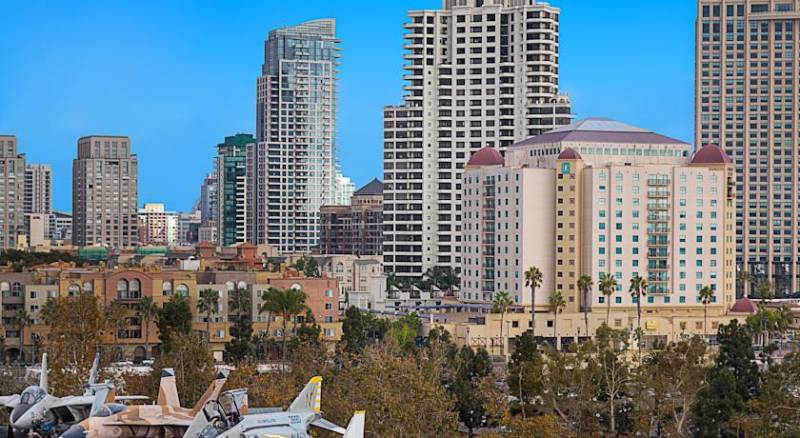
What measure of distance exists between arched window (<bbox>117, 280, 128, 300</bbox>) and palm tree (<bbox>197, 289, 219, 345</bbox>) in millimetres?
6400

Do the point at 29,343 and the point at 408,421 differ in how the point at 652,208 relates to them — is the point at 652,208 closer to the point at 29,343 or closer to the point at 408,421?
the point at 29,343

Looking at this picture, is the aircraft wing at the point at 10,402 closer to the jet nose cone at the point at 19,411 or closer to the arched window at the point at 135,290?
the jet nose cone at the point at 19,411

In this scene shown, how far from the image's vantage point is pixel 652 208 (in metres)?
148

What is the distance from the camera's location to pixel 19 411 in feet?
178

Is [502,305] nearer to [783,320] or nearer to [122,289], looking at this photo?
[783,320]

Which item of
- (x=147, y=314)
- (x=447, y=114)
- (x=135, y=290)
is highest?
(x=447, y=114)

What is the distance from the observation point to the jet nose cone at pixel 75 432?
160 feet

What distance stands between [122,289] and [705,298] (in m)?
55.8

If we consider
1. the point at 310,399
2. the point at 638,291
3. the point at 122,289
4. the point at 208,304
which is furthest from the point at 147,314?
the point at 310,399

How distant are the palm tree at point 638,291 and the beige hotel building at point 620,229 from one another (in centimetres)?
110

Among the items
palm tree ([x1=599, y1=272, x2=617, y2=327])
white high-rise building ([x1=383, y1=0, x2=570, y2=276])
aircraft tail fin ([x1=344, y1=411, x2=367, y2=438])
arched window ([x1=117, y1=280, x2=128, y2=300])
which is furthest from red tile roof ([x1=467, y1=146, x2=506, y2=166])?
aircraft tail fin ([x1=344, y1=411, x2=367, y2=438])

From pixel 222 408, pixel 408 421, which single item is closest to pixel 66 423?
pixel 222 408

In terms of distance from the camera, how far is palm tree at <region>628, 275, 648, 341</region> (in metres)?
142

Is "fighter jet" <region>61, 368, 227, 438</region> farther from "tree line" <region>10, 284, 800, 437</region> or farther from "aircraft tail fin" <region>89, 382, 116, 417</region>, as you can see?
"tree line" <region>10, 284, 800, 437</region>
